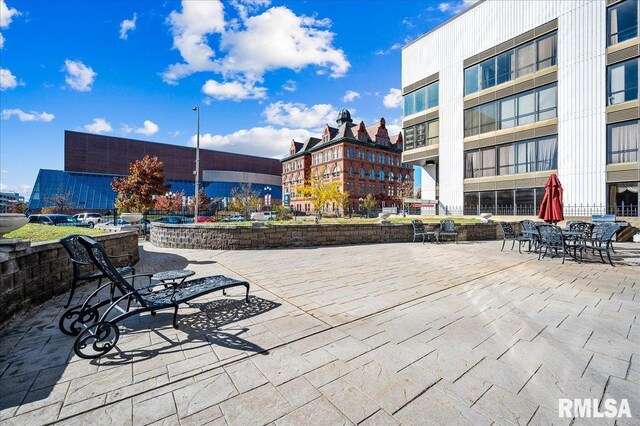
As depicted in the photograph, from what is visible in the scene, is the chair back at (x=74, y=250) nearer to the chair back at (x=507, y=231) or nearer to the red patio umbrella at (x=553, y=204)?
the chair back at (x=507, y=231)

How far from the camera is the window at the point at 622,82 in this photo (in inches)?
599

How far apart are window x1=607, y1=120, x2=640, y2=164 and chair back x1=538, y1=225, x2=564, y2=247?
12382 mm

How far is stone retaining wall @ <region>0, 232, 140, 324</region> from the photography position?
376cm

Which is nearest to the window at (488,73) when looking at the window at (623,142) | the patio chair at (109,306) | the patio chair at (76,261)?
the window at (623,142)

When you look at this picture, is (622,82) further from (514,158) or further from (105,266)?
(105,266)

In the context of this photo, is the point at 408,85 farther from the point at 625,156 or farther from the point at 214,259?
the point at 214,259

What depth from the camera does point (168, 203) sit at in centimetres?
4184

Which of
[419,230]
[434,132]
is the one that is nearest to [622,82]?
[434,132]

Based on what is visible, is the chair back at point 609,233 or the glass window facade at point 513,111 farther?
the glass window facade at point 513,111

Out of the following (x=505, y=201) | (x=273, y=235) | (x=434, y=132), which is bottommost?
(x=273, y=235)

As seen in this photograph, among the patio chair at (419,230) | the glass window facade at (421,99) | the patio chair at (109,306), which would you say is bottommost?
the patio chair at (109,306)

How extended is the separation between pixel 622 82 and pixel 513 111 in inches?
205

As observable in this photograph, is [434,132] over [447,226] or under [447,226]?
over

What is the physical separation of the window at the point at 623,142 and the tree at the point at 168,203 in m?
44.6
